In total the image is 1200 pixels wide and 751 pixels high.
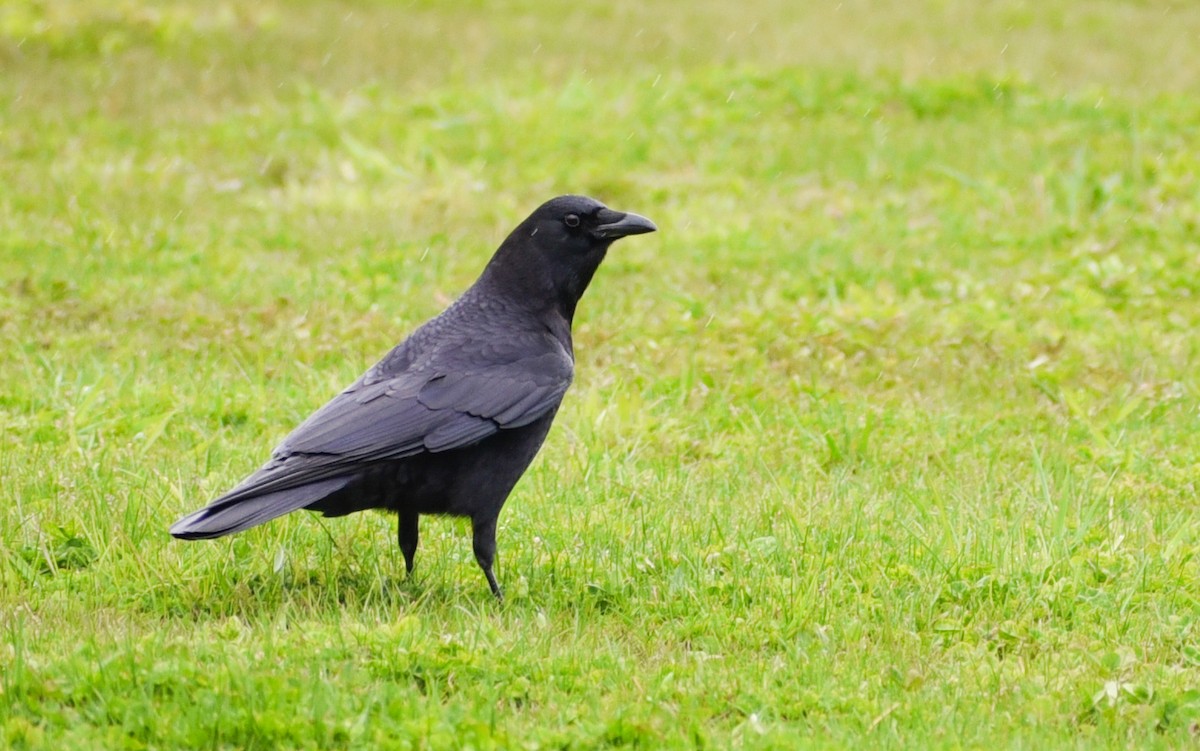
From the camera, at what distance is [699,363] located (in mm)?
7539

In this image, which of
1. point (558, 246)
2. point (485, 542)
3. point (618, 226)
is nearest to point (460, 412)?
point (485, 542)

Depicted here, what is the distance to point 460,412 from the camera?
500 centimetres

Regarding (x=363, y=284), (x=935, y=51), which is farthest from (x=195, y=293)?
(x=935, y=51)

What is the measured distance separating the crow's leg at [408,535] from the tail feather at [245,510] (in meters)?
0.35

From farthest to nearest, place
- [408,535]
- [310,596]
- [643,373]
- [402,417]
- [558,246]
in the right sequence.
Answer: [643,373] → [558,246] → [408,535] → [402,417] → [310,596]

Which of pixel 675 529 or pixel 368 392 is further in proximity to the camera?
pixel 675 529

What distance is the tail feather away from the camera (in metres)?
4.33

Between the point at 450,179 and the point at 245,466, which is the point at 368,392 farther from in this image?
the point at 450,179

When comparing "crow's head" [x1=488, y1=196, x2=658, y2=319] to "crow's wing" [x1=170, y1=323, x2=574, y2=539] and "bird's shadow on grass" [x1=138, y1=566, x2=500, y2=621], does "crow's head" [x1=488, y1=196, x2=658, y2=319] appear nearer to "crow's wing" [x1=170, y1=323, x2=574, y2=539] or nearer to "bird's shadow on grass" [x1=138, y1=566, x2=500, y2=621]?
"crow's wing" [x1=170, y1=323, x2=574, y2=539]

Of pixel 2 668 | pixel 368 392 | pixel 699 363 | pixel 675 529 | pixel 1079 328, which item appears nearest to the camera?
pixel 2 668

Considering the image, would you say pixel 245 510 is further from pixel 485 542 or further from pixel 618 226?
pixel 618 226

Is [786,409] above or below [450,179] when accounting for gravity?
below

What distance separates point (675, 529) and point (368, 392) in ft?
3.99

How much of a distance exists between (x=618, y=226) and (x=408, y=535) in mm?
1411
